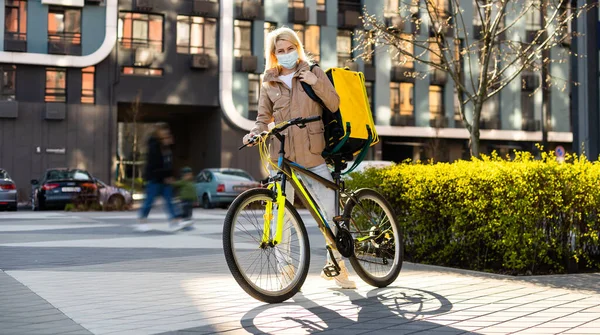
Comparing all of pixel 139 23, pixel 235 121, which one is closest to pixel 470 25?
pixel 235 121

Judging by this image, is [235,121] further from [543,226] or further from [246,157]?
[543,226]

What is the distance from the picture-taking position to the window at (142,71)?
38.8 m

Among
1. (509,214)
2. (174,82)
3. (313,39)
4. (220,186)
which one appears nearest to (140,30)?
(174,82)

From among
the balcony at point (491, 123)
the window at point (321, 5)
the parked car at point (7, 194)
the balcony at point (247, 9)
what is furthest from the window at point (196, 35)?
the balcony at point (491, 123)

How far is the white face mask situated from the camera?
621cm

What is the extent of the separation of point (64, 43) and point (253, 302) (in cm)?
3410

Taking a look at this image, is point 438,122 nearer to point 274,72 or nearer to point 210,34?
point 210,34

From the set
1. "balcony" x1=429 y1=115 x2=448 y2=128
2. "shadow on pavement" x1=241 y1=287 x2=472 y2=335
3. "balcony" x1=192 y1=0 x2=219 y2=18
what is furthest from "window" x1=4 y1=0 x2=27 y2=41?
"shadow on pavement" x1=241 y1=287 x2=472 y2=335

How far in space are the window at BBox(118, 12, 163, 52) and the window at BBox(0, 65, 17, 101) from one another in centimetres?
534

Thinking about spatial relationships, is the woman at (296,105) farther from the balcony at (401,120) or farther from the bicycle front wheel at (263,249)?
the balcony at (401,120)

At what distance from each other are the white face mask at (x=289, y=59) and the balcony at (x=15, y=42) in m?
33.1

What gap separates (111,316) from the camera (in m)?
5.13

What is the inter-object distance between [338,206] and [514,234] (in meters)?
1.92

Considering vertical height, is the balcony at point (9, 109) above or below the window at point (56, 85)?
below
